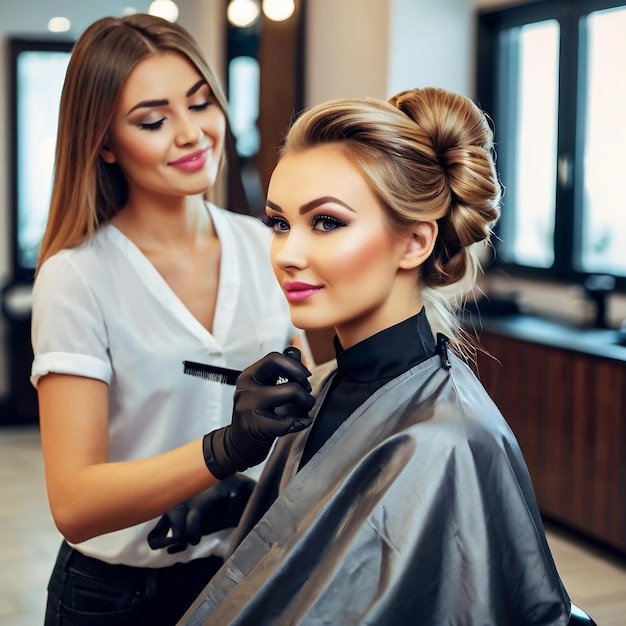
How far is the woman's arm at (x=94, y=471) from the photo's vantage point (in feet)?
4.73

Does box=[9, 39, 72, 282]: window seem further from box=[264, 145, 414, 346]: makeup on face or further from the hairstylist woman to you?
box=[264, 145, 414, 346]: makeup on face

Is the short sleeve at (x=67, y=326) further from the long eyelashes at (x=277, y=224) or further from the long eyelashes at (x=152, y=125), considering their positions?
the long eyelashes at (x=277, y=224)

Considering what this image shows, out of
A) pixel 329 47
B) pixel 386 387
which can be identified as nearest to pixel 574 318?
pixel 329 47

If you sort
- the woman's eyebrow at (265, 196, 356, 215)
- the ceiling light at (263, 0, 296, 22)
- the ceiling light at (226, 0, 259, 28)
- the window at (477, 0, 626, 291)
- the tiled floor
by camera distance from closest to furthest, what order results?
the woman's eyebrow at (265, 196, 356, 215), the tiled floor, the window at (477, 0, 626, 291), the ceiling light at (263, 0, 296, 22), the ceiling light at (226, 0, 259, 28)

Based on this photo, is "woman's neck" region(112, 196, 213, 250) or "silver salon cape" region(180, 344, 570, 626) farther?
"woman's neck" region(112, 196, 213, 250)

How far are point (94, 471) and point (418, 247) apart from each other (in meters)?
0.59

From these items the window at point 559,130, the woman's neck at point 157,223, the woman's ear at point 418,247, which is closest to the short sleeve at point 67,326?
the woman's neck at point 157,223

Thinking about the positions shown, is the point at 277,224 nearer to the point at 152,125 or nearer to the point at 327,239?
the point at 327,239

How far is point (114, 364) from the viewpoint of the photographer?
5.34 ft

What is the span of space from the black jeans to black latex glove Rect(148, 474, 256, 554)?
0.09 m

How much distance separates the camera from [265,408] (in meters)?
1.32

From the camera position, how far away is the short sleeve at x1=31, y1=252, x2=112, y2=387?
1.55 metres

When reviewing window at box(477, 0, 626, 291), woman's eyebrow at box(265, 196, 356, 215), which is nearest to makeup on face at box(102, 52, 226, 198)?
woman's eyebrow at box(265, 196, 356, 215)

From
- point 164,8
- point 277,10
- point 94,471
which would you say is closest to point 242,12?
point 277,10
